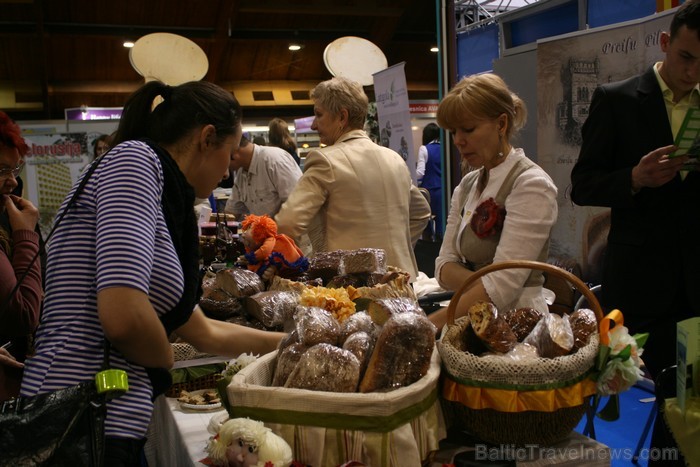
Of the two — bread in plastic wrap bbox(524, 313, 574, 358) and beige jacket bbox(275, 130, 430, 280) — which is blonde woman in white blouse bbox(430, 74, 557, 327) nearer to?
bread in plastic wrap bbox(524, 313, 574, 358)

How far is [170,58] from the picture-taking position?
20.1 feet

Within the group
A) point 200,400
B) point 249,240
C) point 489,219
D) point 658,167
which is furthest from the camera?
point 249,240

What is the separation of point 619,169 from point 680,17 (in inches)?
19.0

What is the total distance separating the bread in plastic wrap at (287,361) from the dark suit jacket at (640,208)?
3.98 feet

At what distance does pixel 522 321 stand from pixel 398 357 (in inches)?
13.2

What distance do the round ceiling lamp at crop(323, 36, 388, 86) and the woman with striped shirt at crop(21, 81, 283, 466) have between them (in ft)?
14.8

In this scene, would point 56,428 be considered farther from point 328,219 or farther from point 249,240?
point 328,219

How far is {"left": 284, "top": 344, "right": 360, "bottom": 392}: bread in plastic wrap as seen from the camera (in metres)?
1.18

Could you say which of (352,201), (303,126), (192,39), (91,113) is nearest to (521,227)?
(352,201)

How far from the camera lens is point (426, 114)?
30.9 ft

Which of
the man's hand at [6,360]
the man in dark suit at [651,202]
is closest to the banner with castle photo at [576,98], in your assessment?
the man in dark suit at [651,202]

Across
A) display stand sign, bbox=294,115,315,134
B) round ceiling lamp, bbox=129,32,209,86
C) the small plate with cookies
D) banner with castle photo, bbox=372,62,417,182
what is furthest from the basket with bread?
display stand sign, bbox=294,115,315,134

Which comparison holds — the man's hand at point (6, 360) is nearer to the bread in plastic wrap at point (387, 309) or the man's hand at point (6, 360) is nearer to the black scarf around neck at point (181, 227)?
the black scarf around neck at point (181, 227)

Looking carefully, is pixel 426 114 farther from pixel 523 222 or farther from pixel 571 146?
pixel 523 222
